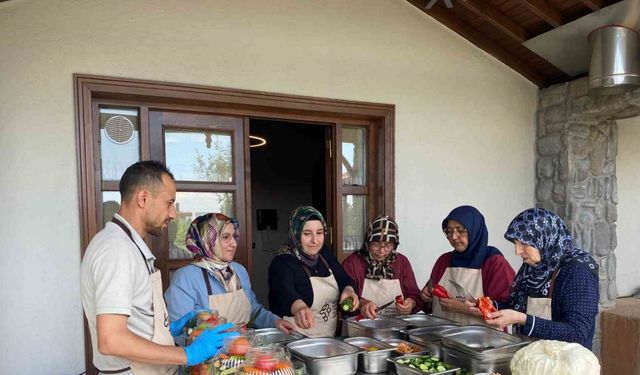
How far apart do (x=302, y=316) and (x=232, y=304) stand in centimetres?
42

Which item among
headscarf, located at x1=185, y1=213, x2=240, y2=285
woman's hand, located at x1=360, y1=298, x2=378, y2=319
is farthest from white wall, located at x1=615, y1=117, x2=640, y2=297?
headscarf, located at x1=185, y1=213, x2=240, y2=285

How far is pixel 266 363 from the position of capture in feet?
5.10

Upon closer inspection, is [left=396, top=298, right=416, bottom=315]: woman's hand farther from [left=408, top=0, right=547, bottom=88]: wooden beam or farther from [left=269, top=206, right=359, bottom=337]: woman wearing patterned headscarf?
[left=408, top=0, right=547, bottom=88]: wooden beam

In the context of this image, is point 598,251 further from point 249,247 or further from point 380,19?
point 249,247

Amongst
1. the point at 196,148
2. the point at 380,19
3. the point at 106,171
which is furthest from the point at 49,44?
the point at 380,19

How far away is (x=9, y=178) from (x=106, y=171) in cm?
57

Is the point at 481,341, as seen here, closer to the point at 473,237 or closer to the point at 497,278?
the point at 497,278

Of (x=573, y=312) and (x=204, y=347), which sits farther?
(x=573, y=312)

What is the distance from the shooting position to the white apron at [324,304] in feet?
9.07

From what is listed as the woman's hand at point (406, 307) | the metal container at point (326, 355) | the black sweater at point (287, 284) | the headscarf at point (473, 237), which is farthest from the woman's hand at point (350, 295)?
the headscarf at point (473, 237)

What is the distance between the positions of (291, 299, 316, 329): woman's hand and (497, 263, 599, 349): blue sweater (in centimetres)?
105

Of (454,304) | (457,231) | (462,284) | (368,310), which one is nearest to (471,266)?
(462,284)

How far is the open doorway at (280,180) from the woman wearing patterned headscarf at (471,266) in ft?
13.9

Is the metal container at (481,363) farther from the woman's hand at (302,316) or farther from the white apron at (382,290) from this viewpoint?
the white apron at (382,290)
